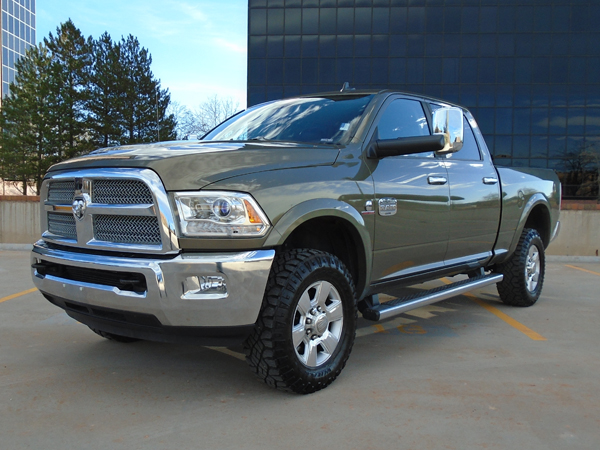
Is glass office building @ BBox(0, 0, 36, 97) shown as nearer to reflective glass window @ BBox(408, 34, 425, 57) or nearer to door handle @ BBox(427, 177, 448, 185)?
reflective glass window @ BBox(408, 34, 425, 57)

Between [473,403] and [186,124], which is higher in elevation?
[186,124]

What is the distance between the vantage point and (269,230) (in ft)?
9.95

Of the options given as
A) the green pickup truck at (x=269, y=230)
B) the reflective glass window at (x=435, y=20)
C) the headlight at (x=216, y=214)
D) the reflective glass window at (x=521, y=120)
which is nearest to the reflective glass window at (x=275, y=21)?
the reflective glass window at (x=435, y=20)

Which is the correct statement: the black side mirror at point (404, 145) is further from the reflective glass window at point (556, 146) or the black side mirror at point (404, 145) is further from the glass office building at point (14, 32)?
the glass office building at point (14, 32)

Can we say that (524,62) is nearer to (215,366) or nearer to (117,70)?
(117,70)

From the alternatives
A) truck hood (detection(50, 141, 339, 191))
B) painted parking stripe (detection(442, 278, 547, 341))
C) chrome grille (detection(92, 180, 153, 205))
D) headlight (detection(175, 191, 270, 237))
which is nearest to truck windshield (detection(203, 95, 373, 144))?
truck hood (detection(50, 141, 339, 191))

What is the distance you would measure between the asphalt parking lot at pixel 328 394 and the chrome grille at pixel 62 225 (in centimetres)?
95

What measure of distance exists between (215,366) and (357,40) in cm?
3979

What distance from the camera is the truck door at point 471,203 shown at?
4.68 meters

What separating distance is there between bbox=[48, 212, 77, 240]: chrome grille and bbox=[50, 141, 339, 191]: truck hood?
315mm

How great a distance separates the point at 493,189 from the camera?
17.0ft

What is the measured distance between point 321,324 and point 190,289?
0.91m

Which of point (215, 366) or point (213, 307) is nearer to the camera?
point (213, 307)

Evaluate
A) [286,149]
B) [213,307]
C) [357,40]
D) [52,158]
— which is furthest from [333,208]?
[357,40]
